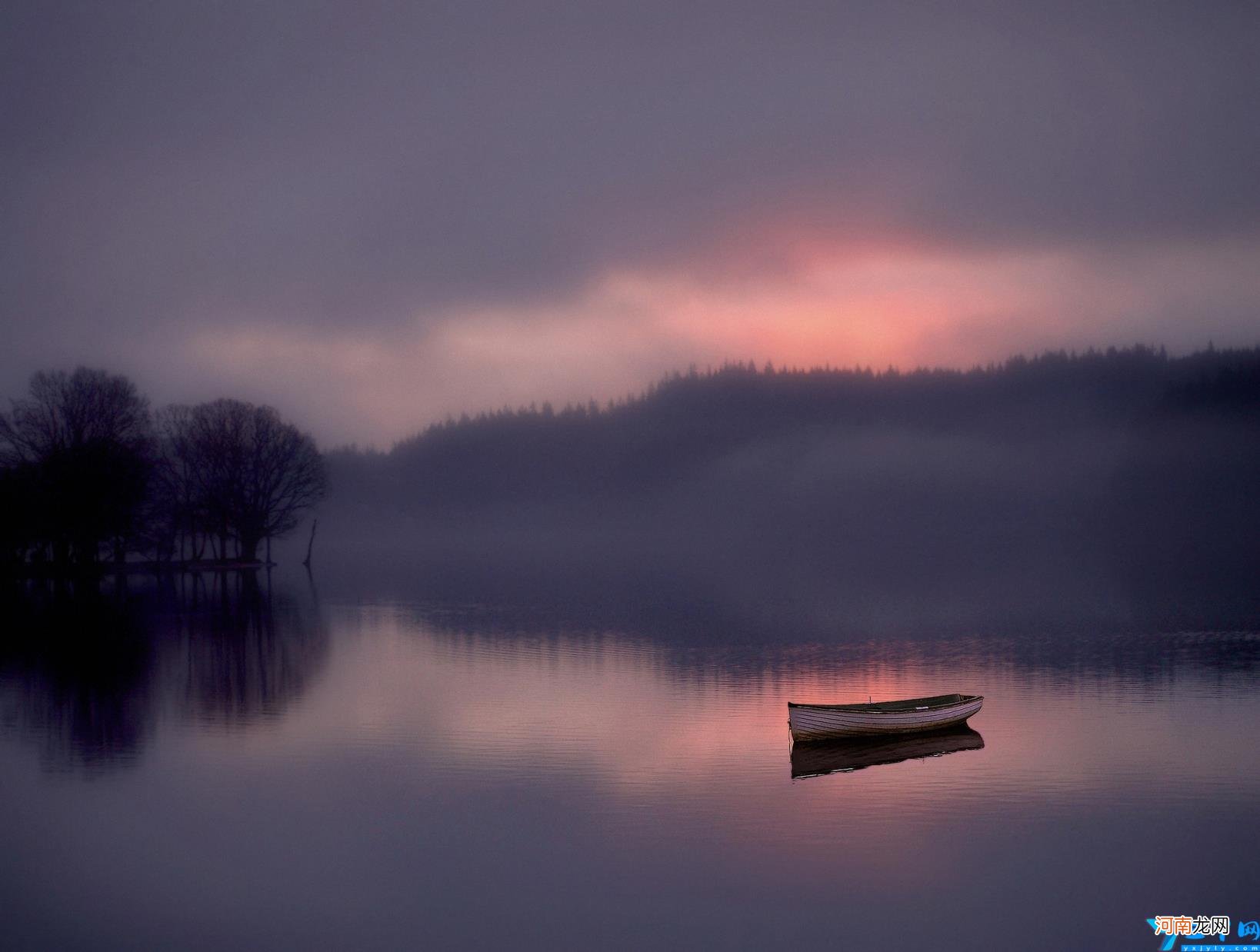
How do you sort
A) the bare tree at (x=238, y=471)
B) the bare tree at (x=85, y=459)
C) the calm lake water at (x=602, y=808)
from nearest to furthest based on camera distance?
the calm lake water at (x=602, y=808)
the bare tree at (x=85, y=459)
the bare tree at (x=238, y=471)

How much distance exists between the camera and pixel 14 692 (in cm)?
3875

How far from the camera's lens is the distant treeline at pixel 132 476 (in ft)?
304

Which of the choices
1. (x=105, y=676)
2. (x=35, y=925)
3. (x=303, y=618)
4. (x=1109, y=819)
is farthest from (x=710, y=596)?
(x=35, y=925)

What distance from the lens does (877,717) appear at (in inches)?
1222

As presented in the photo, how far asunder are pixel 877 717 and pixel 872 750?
0.89m

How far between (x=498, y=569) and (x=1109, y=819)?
127600mm

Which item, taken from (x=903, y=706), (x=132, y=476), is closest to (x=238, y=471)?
(x=132, y=476)

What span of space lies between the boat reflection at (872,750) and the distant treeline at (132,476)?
77877 mm

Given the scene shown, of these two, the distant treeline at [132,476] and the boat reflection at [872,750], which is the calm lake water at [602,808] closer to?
the boat reflection at [872,750]

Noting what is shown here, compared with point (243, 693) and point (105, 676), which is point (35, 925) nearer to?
point (243, 693)

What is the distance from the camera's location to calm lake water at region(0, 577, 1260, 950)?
19219mm

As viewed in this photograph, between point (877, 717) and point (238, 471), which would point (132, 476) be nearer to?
point (238, 471)

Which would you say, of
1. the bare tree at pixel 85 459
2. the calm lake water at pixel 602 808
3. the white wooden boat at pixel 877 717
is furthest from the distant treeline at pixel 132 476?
the white wooden boat at pixel 877 717

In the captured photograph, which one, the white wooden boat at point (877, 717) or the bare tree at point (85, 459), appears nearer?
the white wooden boat at point (877, 717)
